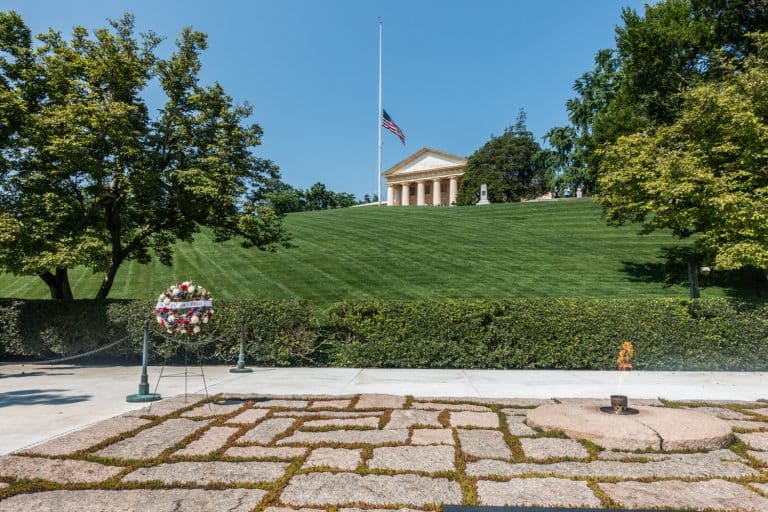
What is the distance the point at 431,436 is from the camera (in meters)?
5.84

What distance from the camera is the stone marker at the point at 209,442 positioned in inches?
209

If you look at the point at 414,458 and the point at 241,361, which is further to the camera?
the point at 241,361

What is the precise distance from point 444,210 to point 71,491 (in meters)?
42.6

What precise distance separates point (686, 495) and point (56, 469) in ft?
18.3

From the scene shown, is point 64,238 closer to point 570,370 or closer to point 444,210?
point 570,370

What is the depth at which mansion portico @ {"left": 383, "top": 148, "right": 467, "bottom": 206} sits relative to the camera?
3511 inches

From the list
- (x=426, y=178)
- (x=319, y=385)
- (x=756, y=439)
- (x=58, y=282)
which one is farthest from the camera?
(x=426, y=178)

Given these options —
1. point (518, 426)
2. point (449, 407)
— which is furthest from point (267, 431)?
point (518, 426)

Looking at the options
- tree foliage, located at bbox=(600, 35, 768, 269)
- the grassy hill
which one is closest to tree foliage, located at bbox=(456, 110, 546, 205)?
the grassy hill

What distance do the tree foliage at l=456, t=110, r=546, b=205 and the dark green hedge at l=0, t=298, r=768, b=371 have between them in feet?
189

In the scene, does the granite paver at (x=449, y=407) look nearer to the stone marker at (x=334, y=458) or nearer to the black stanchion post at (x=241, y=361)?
the stone marker at (x=334, y=458)

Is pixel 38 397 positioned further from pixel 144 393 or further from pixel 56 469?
pixel 56 469

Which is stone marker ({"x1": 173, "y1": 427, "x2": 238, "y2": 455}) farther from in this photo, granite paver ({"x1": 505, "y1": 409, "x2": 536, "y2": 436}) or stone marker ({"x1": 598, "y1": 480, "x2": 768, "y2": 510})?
stone marker ({"x1": 598, "y1": 480, "x2": 768, "y2": 510})

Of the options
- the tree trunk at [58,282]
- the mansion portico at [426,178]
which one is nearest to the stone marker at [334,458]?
the tree trunk at [58,282]
